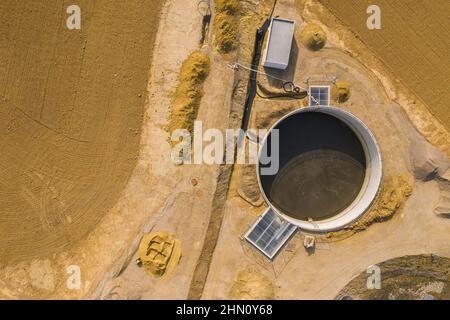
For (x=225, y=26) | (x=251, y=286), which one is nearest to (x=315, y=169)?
(x=251, y=286)

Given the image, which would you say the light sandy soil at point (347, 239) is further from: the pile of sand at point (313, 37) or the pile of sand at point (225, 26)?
the pile of sand at point (225, 26)

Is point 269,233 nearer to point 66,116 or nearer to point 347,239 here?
point 347,239

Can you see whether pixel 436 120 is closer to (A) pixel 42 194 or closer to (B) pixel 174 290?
(B) pixel 174 290

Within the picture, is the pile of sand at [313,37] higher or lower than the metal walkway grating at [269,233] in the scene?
higher

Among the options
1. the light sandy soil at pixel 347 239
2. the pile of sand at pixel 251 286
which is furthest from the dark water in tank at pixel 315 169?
the pile of sand at pixel 251 286

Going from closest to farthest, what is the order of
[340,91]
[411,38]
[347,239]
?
1. [340,91]
2. [347,239]
3. [411,38]
